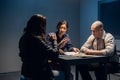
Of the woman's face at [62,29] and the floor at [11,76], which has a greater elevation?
the woman's face at [62,29]

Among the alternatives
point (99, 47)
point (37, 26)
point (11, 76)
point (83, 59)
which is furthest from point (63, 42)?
point (11, 76)

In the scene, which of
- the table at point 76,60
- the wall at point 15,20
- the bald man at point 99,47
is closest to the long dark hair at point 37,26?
the table at point 76,60

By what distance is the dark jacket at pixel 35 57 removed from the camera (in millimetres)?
2434

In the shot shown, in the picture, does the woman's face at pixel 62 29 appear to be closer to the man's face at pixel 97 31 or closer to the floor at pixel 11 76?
the man's face at pixel 97 31

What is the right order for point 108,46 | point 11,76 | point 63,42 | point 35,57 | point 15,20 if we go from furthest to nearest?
point 15,20, point 11,76, point 63,42, point 108,46, point 35,57

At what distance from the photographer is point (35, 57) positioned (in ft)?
7.99

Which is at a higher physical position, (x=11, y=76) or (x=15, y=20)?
(x=15, y=20)

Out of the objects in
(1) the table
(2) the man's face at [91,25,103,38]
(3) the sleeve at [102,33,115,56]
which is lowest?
(1) the table

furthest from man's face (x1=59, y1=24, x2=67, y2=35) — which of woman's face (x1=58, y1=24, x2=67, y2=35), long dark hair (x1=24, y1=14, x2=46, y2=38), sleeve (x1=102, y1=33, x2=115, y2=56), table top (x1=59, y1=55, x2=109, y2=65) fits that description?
long dark hair (x1=24, y1=14, x2=46, y2=38)

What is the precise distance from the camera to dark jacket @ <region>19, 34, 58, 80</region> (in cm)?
243

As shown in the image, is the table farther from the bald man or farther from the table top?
the bald man

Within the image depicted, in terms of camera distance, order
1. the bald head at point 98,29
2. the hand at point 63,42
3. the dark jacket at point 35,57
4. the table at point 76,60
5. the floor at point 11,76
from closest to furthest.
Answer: the dark jacket at point 35,57 → the table at point 76,60 → the bald head at point 98,29 → the hand at point 63,42 → the floor at point 11,76

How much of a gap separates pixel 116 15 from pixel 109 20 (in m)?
0.25

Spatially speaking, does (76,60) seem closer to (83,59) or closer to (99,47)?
(83,59)
